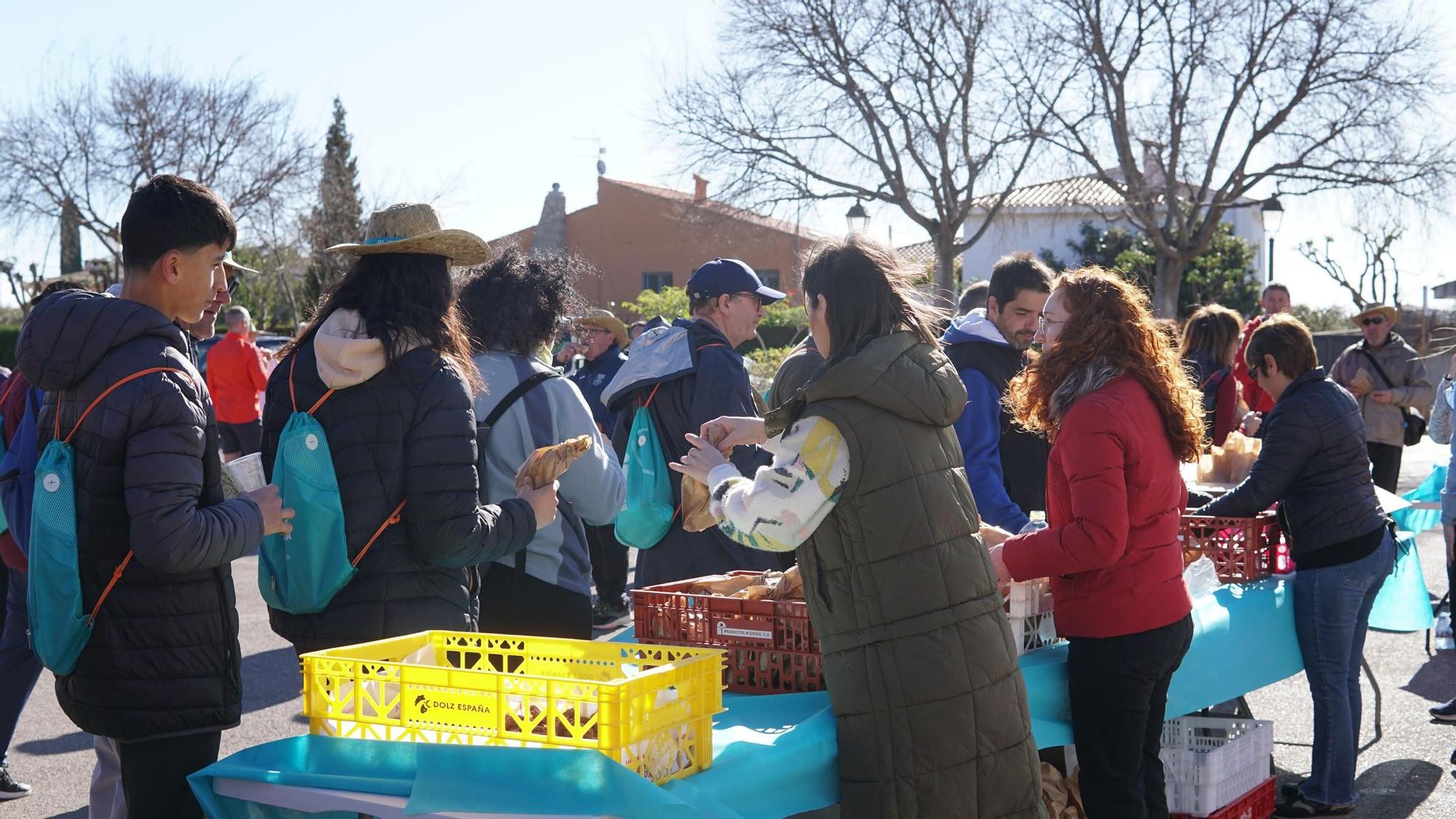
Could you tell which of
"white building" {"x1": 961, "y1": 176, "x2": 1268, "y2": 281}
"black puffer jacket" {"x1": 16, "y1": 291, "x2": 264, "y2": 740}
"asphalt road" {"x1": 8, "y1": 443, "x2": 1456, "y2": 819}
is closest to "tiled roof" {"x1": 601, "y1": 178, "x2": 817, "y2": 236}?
"white building" {"x1": 961, "y1": 176, "x2": 1268, "y2": 281}

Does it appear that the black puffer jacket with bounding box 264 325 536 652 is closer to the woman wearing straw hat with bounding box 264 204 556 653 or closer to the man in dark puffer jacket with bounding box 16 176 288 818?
the woman wearing straw hat with bounding box 264 204 556 653

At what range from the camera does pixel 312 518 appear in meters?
3.02

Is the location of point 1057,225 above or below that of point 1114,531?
above

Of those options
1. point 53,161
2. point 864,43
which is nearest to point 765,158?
point 864,43

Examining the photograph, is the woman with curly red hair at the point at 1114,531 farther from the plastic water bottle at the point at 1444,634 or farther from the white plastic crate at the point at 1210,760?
the plastic water bottle at the point at 1444,634

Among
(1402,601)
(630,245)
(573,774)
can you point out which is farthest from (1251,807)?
(630,245)

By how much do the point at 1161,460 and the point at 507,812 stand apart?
204 centimetres

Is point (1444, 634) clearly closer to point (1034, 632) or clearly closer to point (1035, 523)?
point (1035, 523)

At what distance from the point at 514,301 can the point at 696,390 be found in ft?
2.39

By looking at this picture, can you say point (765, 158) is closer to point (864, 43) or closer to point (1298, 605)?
point (864, 43)

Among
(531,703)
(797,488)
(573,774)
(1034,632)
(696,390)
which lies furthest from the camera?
(696,390)

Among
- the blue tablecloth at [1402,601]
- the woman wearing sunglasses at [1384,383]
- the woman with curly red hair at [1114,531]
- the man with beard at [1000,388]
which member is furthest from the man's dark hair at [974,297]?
the woman wearing sunglasses at [1384,383]

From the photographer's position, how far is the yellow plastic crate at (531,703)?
7.81 ft

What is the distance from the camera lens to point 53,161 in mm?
30516
